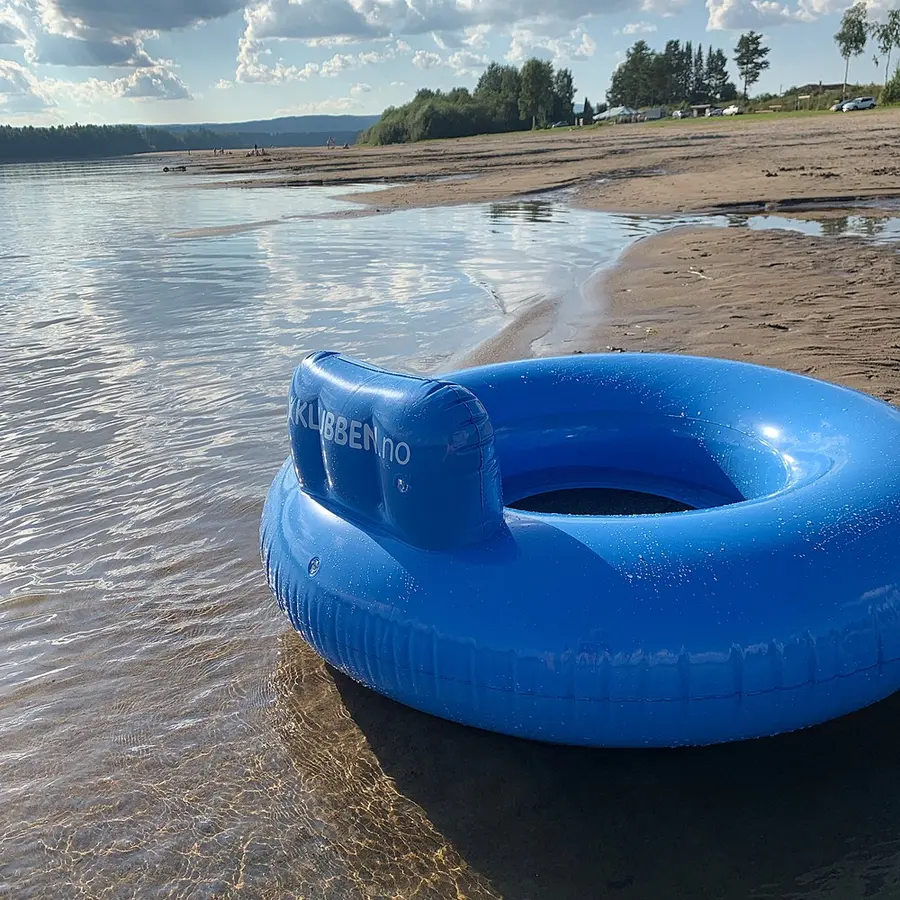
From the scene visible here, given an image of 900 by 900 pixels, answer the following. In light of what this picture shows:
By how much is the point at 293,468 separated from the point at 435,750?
3.51ft

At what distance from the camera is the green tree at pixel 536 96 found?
201 ft

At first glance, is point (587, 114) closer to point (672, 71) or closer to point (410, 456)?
point (672, 71)

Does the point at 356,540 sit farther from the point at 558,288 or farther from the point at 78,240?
the point at 78,240

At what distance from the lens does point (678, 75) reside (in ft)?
249

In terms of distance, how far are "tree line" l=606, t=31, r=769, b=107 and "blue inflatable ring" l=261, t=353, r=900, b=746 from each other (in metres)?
77.6

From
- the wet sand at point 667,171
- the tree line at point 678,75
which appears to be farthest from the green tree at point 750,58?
the wet sand at point 667,171

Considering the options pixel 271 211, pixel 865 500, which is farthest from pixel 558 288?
pixel 271 211

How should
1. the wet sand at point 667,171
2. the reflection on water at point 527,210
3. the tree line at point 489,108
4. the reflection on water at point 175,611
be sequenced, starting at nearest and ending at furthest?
the reflection on water at point 175,611
the wet sand at point 667,171
the reflection on water at point 527,210
the tree line at point 489,108

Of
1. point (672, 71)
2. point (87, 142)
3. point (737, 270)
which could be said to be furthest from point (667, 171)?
point (87, 142)

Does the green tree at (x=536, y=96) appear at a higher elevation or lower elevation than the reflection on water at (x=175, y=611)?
higher

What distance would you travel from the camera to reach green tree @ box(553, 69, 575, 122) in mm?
63184

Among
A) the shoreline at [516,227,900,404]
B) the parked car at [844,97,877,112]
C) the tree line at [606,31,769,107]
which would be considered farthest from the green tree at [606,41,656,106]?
the shoreline at [516,227,900,404]

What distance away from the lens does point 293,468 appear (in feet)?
9.54

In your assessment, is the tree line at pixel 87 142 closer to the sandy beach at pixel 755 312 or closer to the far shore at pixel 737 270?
the far shore at pixel 737 270
